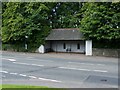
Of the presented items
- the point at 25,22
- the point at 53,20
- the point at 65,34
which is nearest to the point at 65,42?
the point at 65,34

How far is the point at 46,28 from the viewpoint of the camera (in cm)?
4794

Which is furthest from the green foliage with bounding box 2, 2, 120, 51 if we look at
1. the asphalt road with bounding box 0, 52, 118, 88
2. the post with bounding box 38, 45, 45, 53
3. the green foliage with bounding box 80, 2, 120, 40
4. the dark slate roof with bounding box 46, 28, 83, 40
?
the asphalt road with bounding box 0, 52, 118, 88

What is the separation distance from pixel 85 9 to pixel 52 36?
304 inches

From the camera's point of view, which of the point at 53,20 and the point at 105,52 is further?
the point at 53,20

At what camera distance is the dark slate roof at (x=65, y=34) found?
146 feet

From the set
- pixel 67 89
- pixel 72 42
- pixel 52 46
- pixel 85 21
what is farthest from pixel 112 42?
pixel 67 89

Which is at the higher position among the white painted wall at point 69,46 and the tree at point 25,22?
the tree at point 25,22

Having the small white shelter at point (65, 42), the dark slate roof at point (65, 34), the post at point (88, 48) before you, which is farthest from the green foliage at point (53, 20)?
the small white shelter at point (65, 42)

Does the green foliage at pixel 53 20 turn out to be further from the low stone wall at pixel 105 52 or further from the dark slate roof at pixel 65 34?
the low stone wall at pixel 105 52

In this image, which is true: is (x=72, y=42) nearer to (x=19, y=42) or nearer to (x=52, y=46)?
(x=52, y=46)

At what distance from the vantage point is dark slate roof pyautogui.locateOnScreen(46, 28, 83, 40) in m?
44.4

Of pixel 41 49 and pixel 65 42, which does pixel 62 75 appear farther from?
pixel 65 42

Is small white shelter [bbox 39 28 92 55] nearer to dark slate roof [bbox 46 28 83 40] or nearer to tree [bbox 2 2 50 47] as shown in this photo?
dark slate roof [bbox 46 28 83 40]

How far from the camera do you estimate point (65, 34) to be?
4638 centimetres
